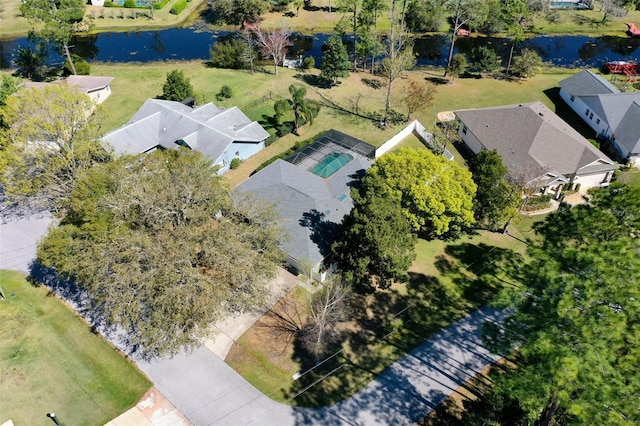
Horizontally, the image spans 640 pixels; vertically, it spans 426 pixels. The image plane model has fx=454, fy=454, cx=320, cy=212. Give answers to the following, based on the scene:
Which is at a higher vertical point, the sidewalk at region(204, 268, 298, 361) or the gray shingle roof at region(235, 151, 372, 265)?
the gray shingle roof at region(235, 151, 372, 265)

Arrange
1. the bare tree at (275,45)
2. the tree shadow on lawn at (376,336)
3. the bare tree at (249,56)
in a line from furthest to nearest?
the bare tree at (249,56) < the bare tree at (275,45) < the tree shadow on lawn at (376,336)

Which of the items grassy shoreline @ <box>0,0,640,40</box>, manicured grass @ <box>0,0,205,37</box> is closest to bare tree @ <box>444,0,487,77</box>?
grassy shoreline @ <box>0,0,640,40</box>

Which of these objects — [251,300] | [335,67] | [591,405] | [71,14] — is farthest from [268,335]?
[71,14]

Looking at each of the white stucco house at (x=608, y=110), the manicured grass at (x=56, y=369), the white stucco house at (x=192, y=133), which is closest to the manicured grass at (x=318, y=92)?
the white stucco house at (x=608, y=110)

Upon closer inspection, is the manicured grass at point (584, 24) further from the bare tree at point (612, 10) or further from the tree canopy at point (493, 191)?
the tree canopy at point (493, 191)

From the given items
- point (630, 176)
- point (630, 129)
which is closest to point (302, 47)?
point (630, 129)

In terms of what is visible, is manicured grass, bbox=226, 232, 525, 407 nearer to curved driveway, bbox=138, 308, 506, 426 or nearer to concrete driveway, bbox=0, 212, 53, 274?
curved driveway, bbox=138, 308, 506, 426
